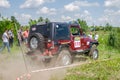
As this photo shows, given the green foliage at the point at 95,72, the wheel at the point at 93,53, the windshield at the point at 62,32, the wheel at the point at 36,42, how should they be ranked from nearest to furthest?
the green foliage at the point at 95,72 → the wheel at the point at 36,42 → the windshield at the point at 62,32 → the wheel at the point at 93,53

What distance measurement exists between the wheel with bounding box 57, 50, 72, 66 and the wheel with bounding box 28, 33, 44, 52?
868mm

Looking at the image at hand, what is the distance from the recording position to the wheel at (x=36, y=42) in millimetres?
12034

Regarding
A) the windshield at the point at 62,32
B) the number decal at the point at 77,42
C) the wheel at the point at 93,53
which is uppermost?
the windshield at the point at 62,32

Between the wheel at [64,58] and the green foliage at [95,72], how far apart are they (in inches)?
65.2

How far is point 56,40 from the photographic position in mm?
12188

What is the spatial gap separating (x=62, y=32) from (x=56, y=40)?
0.58m

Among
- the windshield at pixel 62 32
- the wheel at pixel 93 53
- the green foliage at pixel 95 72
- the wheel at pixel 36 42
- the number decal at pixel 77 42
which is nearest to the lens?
the green foliage at pixel 95 72

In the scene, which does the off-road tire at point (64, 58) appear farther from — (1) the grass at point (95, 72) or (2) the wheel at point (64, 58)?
(1) the grass at point (95, 72)

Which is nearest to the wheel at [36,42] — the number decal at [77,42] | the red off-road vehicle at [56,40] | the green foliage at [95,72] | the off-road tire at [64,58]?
the red off-road vehicle at [56,40]

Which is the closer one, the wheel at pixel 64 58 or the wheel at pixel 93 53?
the wheel at pixel 64 58

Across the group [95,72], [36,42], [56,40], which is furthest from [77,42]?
[95,72]

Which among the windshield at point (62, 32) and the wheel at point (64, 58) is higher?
the windshield at point (62, 32)

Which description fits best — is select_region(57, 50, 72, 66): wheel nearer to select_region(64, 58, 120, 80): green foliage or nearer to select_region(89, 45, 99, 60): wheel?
select_region(64, 58, 120, 80): green foliage

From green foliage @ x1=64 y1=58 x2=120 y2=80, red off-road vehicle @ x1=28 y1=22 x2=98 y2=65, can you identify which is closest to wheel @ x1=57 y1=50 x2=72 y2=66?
red off-road vehicle @ x1=28 y1=22 x2=98 y2=65
